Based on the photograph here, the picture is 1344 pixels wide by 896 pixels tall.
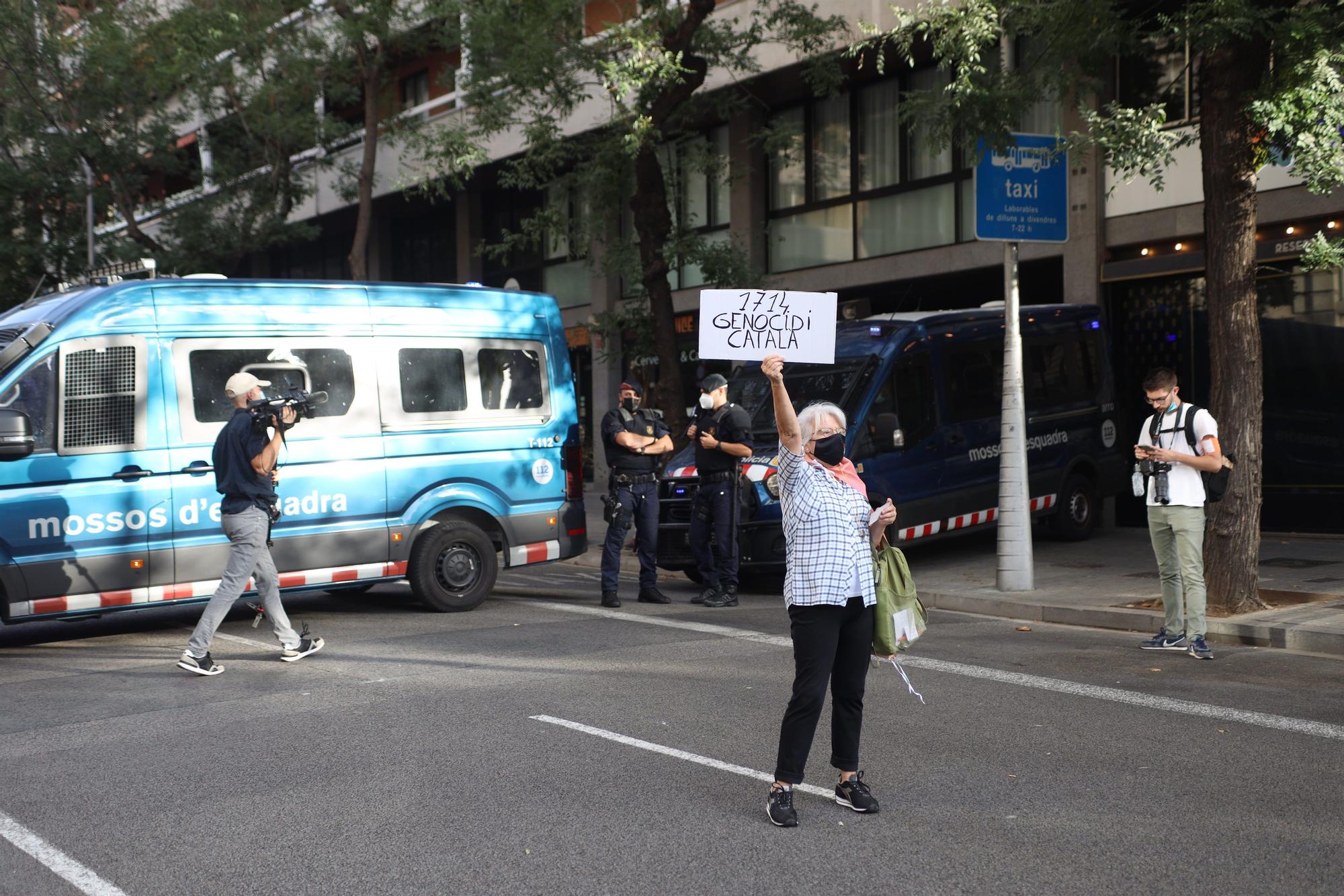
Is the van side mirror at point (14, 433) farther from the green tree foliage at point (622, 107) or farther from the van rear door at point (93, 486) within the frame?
the green tree foliage at point (622, 107)

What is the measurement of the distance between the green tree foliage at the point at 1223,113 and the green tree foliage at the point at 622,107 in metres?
3.86

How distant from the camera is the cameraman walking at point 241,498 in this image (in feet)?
28.0

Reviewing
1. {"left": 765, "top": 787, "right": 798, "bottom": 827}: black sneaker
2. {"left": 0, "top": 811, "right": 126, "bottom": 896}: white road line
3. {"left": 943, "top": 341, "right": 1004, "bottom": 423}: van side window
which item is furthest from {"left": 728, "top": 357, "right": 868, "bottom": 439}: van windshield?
{"left": 0, "top": 811, "right": 126, "bottom": 896}: white road line

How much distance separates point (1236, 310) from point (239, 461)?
7.29m

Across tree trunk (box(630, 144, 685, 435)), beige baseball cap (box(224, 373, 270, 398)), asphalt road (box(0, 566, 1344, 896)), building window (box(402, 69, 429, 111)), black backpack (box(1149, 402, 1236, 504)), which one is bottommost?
asphalt road (box(0, 566, 1344, 896))

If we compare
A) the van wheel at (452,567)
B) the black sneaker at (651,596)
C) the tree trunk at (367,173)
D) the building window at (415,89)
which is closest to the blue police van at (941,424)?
the black sneaker at (651,596)

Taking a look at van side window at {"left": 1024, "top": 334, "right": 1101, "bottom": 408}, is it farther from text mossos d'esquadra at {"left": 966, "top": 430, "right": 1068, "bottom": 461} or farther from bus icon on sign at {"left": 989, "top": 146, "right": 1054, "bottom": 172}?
bus icon on sign at {"left": 989, "top": 146, "right": 1054, "bottom": 172}

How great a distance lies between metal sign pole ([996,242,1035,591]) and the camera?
452 inches

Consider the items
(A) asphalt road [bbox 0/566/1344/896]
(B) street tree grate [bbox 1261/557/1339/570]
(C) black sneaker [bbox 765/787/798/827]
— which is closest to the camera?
(A) asphalt road [bbox 0/566/1344/896]

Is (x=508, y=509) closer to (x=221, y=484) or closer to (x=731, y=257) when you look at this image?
(x=221, y=484)

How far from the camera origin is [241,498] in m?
8.63

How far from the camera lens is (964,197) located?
17.9 metres

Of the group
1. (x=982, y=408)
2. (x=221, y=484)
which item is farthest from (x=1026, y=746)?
(x=982, y=408)

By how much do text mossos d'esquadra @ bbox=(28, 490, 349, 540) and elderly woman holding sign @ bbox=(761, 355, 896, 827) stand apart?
5972 millimetres
